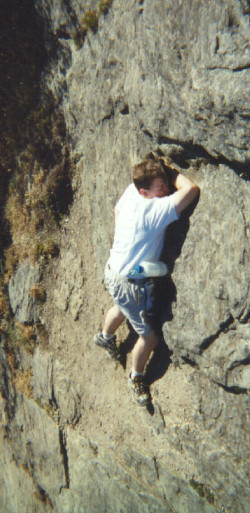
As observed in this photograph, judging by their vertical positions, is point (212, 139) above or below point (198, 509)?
above

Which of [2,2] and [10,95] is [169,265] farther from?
[2,2]

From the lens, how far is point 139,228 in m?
4.80

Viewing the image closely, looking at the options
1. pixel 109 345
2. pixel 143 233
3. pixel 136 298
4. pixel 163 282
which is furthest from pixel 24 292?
pixel 143 233

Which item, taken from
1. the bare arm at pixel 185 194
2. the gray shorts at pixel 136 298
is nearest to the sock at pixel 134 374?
the gray shorts at pixel 136 298

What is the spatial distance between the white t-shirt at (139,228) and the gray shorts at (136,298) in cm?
15

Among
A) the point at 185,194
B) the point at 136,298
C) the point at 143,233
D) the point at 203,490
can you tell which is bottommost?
the point at 203,490

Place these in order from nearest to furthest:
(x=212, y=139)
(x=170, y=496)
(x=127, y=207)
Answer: (x=212, y=139)
(x=127, y=207)
(x=170, y=496)

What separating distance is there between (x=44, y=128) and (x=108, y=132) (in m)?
1.80

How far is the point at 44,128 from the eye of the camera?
7.34 meters

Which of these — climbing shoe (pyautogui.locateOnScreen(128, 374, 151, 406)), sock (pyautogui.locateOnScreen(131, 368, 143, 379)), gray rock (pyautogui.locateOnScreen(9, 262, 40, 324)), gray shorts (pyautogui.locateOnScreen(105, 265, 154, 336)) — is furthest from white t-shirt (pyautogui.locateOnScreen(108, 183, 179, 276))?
gray rock (pyautogui.locateOnScreen(9, 262, 40, 324))

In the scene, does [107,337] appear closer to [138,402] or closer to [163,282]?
[138,402]

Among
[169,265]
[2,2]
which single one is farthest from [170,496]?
[2,2]

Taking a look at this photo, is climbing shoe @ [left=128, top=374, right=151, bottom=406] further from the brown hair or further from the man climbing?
the brown hair

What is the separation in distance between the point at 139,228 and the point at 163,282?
2.67ft
